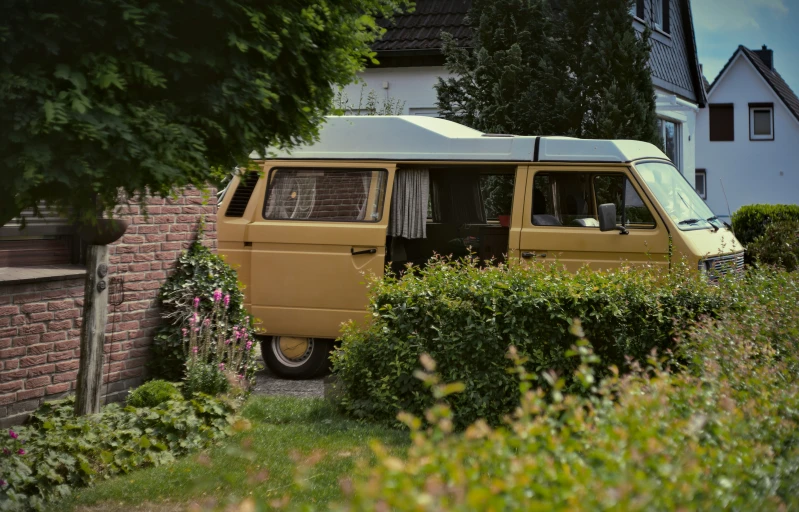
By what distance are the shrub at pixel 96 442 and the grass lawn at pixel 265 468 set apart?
4.5 inches

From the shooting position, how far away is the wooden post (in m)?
6.79

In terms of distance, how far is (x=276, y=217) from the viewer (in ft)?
34.9

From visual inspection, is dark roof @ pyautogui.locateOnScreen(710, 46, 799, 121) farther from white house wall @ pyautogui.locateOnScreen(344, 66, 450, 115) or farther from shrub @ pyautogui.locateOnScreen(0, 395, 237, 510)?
shrub @ pyautogui.locateOnScreen(0, 395, 237, 510)

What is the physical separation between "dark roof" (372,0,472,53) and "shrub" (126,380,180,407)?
12970 millimetres

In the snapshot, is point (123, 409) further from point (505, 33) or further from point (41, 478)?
point (505, 33)

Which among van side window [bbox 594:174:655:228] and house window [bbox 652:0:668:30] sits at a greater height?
house window [bbox 652:0:668:30]

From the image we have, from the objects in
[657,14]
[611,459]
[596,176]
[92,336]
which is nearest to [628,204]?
[596,176]

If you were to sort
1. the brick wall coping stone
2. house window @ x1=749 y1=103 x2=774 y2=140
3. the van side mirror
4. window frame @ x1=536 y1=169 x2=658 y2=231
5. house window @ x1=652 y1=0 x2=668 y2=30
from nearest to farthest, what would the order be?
the brick wall coping stone
the van side mirror
window frame @ x1=536 y1=169 x2=658 y2=231
house window @ x1=652 y1=0 x2=668 y2=30
house window @ x1=749 y1=103 x2=774 y2=140

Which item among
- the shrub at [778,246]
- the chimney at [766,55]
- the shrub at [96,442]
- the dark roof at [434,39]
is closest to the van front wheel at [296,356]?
the shrub at [96,442]

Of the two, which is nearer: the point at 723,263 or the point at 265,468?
the point at 265,468

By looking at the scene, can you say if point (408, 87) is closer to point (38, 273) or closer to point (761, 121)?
point (38, 273)

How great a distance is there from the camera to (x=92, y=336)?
22.4 feet

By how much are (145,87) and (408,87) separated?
1533cm

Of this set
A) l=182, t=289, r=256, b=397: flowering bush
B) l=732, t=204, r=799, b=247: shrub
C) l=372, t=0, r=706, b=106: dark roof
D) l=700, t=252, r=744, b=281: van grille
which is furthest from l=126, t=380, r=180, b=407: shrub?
l=732, t=204, r=799, b=247: shrub
